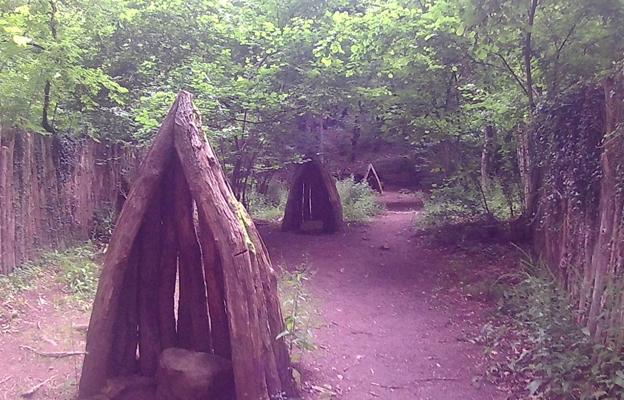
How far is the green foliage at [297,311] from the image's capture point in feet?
18.3

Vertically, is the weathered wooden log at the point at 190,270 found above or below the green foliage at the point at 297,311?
above

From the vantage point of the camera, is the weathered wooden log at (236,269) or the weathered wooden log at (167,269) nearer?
the weathered wooden log at (236,269)

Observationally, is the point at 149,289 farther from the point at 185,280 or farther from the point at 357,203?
the point at 357,203

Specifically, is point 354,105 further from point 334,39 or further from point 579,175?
point 579,175

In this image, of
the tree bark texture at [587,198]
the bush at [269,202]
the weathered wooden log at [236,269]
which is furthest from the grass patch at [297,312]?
the bush at [269,202]

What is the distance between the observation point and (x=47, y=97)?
986 centimetres

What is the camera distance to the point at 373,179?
85.8 feet

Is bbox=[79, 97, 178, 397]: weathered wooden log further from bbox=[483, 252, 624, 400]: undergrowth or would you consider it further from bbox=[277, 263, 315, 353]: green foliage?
bbox=[483, 252, 624, 400]: undergrowth

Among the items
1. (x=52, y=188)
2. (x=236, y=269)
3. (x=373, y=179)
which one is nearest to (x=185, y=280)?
(x=236, y=269)

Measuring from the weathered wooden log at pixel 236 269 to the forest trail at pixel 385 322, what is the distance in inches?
32.3

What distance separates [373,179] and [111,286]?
71.6ft

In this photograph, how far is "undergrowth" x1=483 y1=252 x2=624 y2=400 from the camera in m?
4.33

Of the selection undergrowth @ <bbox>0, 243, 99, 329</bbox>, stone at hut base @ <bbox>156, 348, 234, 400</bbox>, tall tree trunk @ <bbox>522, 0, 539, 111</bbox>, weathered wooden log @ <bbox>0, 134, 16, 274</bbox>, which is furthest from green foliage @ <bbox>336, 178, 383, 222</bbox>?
stone at hut base @ <bbox>156, 348, 234, 400</bbox>

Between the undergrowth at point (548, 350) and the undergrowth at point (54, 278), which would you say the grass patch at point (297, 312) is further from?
the undergrowth at point (54, 278)
